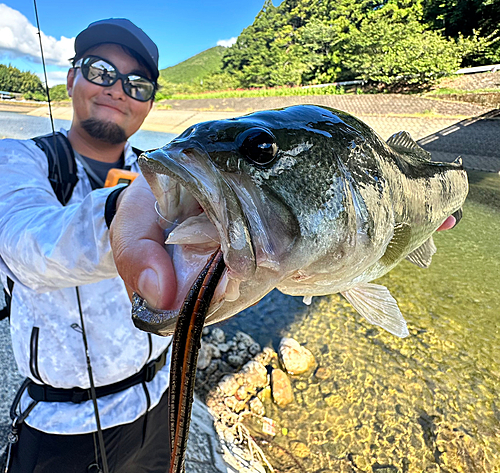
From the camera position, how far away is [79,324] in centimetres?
164

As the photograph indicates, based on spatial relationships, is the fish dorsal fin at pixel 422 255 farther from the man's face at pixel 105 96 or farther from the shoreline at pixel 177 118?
the shoreline at pixel 177 118

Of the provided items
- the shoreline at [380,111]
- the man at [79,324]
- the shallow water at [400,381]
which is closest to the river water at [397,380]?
the shallow water at [400,381]

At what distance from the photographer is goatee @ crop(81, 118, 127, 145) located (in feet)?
7.06

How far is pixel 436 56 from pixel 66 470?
28120 mm

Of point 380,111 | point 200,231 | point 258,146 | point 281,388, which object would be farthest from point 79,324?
point 380,111

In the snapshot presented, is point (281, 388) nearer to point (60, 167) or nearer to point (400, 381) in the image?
point (400, 381)

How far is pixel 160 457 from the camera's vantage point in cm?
199

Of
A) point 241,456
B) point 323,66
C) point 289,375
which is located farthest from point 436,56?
point 241,456

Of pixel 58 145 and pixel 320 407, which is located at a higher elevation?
pixel 58 145

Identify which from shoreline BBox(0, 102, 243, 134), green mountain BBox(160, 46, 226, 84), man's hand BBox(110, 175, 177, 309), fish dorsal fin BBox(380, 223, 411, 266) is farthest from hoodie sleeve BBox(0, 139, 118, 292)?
green mountain BBox(160, 46, 226, 84)

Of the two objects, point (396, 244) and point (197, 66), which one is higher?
point (197, 66)

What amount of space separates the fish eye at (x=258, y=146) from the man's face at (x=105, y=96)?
1.74 m

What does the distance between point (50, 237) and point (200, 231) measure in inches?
24.4

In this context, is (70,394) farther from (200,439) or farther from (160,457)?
(200,439)
